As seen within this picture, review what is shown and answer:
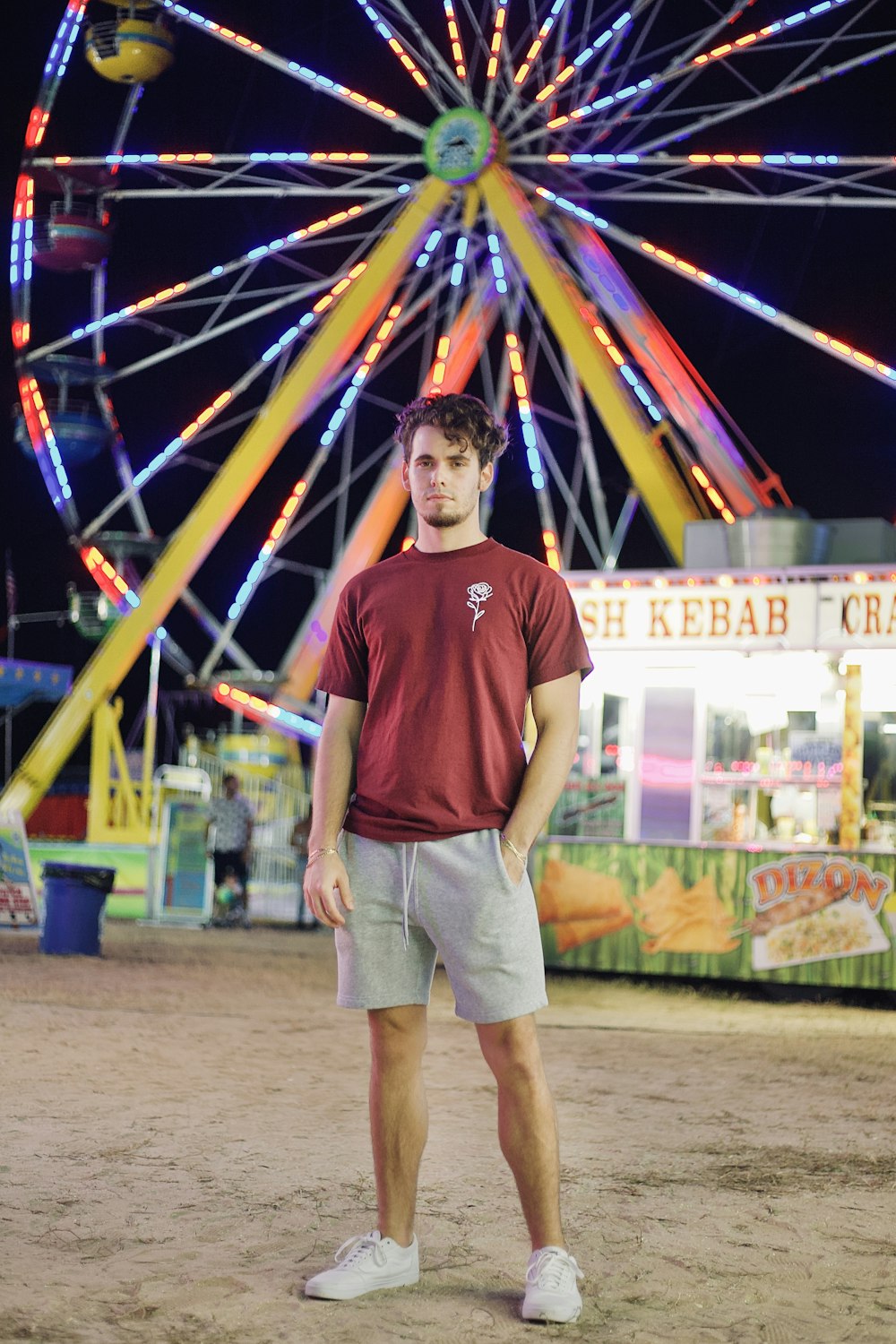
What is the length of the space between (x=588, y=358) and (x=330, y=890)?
465 inches

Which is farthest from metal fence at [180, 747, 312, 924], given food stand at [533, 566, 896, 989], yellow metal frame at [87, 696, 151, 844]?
food stand at [533, 566, 896, 989]

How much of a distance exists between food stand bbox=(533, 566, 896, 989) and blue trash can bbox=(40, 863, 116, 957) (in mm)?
3540

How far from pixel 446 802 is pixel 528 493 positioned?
35.9 metres

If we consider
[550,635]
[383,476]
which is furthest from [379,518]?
[550,635]

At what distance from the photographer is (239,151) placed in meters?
16.4

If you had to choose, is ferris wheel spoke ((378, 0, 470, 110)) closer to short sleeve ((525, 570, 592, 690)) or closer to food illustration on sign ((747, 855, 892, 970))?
food illustration on sign ((747, 855, 892, 970))

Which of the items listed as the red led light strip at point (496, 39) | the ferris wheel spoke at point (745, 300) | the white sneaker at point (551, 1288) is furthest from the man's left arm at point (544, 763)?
the red led light strip at point (496, 39)

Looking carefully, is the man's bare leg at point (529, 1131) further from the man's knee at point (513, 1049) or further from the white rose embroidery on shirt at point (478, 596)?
the white rose embroidery on shirt at point (478, 596)

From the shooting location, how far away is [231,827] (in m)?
17.1

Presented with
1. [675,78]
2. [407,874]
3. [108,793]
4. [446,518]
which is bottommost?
[407,874]

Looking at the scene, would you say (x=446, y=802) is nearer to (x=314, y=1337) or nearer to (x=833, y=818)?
(x=314, y=1337)

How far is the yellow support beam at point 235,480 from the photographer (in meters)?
16.1

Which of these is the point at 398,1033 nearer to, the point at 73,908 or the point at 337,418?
the point at 73,908

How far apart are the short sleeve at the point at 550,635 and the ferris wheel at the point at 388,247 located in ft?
31.6
